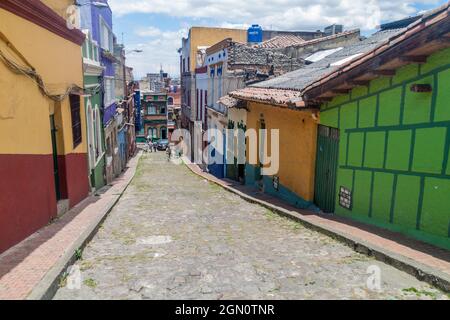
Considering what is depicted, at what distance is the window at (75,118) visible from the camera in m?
10.1

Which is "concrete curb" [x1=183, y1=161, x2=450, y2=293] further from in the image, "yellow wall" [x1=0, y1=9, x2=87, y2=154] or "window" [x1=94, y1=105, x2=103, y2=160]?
"window" [x1=94, y1=105, x2=103, y2=160]

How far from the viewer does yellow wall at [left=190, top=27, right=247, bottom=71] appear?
32.5 meters

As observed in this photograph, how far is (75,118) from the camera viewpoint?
10438 millimetres

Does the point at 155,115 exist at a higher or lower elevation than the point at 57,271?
higher

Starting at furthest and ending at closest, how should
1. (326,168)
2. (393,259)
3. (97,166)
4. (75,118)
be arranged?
(97,166) < (75,118) < (326,168) < (393,259)

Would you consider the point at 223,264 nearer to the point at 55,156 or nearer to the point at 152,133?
the point at 55,156

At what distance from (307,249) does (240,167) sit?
11484mm

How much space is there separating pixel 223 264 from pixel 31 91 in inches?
171

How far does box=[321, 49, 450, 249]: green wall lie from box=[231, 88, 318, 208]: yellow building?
151 cm

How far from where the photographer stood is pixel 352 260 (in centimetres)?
553

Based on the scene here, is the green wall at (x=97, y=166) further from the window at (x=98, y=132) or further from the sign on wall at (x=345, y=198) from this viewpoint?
the sign on wall at (x=345, y=198)

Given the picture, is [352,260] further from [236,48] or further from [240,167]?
[236,48]

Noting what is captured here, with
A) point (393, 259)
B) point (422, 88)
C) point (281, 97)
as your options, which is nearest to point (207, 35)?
point (281, 97)
